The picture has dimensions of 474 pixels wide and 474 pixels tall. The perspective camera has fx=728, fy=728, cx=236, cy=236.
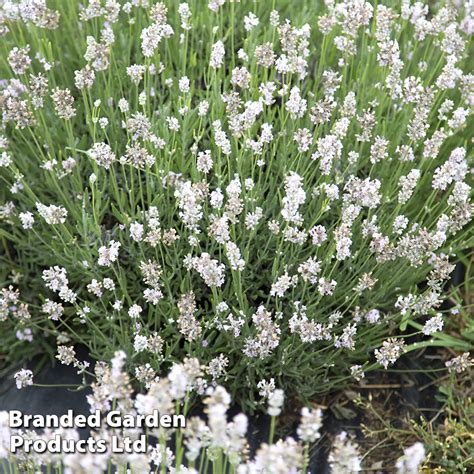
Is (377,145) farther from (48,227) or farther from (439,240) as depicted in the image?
(48,227)

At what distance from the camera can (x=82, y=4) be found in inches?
A: 140

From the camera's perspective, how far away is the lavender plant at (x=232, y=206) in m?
2.48

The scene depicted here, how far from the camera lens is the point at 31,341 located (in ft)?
10.0

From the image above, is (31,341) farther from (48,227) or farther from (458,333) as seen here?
(458,333)

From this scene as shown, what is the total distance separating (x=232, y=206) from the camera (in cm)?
232

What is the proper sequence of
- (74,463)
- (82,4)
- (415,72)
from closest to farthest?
(74,463) < (415,72) < (82,4)

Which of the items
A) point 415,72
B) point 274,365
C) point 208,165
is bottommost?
point 274,365

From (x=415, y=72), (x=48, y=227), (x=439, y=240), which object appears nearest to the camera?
(x=439, y=240)

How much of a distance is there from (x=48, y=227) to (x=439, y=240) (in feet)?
5.20

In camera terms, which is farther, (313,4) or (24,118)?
(313,4)

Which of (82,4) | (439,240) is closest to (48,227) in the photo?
(82,4)

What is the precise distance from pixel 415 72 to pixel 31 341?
2.06 meters

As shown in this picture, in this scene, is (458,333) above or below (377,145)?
below

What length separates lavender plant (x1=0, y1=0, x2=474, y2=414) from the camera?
8.13 ft
